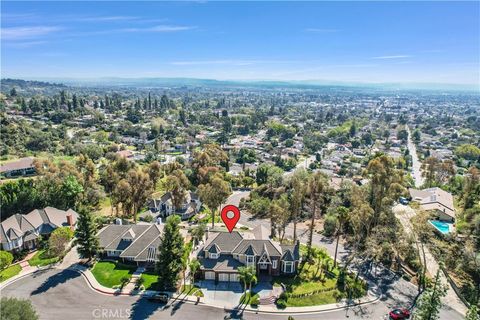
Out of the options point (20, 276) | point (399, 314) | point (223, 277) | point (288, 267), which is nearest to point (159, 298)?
point (223, 277)

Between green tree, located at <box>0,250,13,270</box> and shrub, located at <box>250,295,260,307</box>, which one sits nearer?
shrub, located at <box>250,295,260,307</box>

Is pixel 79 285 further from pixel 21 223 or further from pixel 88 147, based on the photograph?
pixel 88 147

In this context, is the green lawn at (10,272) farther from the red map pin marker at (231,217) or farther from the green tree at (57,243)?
the red map pin marker at (231,217)

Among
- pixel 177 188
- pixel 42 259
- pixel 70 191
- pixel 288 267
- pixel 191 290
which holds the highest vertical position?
pixel 177 188

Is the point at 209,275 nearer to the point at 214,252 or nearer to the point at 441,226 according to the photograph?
the point at 214,252

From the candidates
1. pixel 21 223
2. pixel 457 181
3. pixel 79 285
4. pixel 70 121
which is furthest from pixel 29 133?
pixel 457 181

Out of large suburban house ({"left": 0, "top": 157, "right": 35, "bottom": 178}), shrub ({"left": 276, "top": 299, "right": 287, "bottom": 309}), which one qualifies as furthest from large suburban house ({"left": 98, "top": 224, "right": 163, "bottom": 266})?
large suburban house ({"left": 0, "top": 157, "right": 35, "bottom": 178})

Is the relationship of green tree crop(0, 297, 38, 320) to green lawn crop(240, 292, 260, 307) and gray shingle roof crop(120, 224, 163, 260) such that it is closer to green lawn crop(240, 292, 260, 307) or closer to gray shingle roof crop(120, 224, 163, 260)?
gray shingle roof crop(120, 224, 163, 260)
